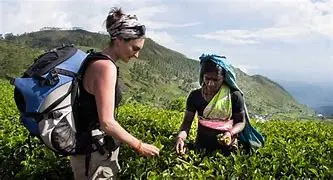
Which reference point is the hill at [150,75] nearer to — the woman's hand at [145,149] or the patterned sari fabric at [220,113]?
the patterned sari fabric at [220,113]

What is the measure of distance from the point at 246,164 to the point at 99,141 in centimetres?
118

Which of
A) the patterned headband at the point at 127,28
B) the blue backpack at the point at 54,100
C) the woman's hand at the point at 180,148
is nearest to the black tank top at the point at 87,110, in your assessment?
the blue backpack at the point at 54,100

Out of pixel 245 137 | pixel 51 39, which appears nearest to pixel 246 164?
pixel 245 137

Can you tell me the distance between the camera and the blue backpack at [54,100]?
3.43m

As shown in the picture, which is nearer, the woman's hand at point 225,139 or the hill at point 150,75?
the woman's hand at point 225,139

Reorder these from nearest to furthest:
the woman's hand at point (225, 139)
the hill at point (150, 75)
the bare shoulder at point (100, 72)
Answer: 1. the bare shoulder at point (100, 72)
2. the woman's hand at point (225, 139)
3. the hill at point (150, 75)

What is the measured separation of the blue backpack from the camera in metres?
3.43

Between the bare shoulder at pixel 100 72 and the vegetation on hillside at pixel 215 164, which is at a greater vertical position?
the bare shoulder at pixel 100 72

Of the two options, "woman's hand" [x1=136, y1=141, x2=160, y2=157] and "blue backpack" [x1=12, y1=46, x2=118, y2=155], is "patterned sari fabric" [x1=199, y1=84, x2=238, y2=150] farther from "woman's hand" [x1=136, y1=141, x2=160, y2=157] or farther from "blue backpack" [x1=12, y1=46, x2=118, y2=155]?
"blue backpack" [x1=12, y1=46, x2=118, y2=155]

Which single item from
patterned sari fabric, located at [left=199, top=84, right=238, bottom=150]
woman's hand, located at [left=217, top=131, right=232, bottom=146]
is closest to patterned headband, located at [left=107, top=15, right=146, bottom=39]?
patterned sari fabric, located at [left=199, top=84, right=238, bottom=150]

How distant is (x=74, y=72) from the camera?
357cm

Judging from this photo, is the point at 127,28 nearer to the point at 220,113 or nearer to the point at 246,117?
the point at 220,113

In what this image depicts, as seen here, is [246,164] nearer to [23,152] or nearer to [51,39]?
[23,152]

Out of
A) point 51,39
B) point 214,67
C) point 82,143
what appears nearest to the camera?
point 82,143
